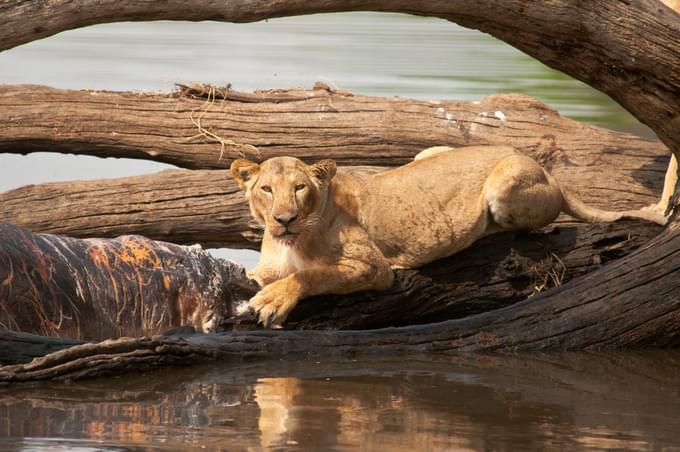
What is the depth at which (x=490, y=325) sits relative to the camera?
866 centimetres

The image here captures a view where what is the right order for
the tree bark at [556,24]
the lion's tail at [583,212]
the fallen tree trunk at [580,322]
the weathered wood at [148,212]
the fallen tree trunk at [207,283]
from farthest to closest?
the weathered wood at [148,212] → the lion's tail at [583,212] → the fallen tree trunk at [580,322] → the fallen tree trunk at [207,283] → the tree bark at [556,24]

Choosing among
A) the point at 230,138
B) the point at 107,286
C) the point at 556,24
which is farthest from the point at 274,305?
the point at 230,138

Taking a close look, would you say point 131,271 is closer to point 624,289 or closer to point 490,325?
point 490,325

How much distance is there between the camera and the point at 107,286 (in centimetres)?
855

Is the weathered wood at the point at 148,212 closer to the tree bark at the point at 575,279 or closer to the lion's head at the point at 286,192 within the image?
the lion's head at the point at 286,192

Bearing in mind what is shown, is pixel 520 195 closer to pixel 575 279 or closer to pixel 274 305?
pixel 575 279

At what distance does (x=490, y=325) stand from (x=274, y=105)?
11.7 ft

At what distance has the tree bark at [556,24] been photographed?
7785mm

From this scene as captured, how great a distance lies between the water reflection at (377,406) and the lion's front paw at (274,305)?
0.35 m

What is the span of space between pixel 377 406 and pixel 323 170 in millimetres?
1914

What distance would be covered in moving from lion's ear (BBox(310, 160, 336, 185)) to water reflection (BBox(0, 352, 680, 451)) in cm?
121

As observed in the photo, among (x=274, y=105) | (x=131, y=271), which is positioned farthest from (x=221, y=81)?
(x=131, y=271)

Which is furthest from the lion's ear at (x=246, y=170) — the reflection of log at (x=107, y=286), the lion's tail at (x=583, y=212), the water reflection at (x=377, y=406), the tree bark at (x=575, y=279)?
the lion's tail at (x=583, y=212)

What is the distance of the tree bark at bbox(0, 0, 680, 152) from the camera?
7.79 m
